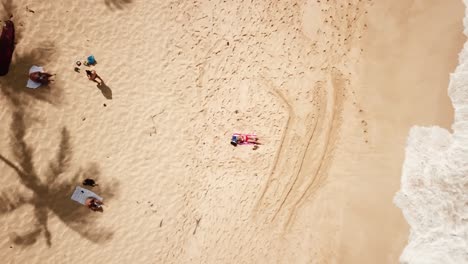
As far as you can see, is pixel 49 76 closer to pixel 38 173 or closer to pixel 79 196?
pixel 38 173

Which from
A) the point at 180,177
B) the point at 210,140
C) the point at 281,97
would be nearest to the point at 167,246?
the point at 180,177

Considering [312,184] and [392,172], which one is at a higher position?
[392,172]

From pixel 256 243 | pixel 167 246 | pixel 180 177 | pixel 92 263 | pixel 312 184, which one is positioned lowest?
pixel 92 263

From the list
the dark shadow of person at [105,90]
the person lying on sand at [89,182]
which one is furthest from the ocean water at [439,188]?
the dark shadow of person at [105,90]

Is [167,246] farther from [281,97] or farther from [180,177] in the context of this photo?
[281,97]

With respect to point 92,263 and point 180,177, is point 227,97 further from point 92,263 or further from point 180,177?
point 92,263

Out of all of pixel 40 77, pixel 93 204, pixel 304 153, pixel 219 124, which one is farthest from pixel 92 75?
pixel 304 153

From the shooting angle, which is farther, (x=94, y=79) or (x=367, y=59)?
(x=367, y=59)
